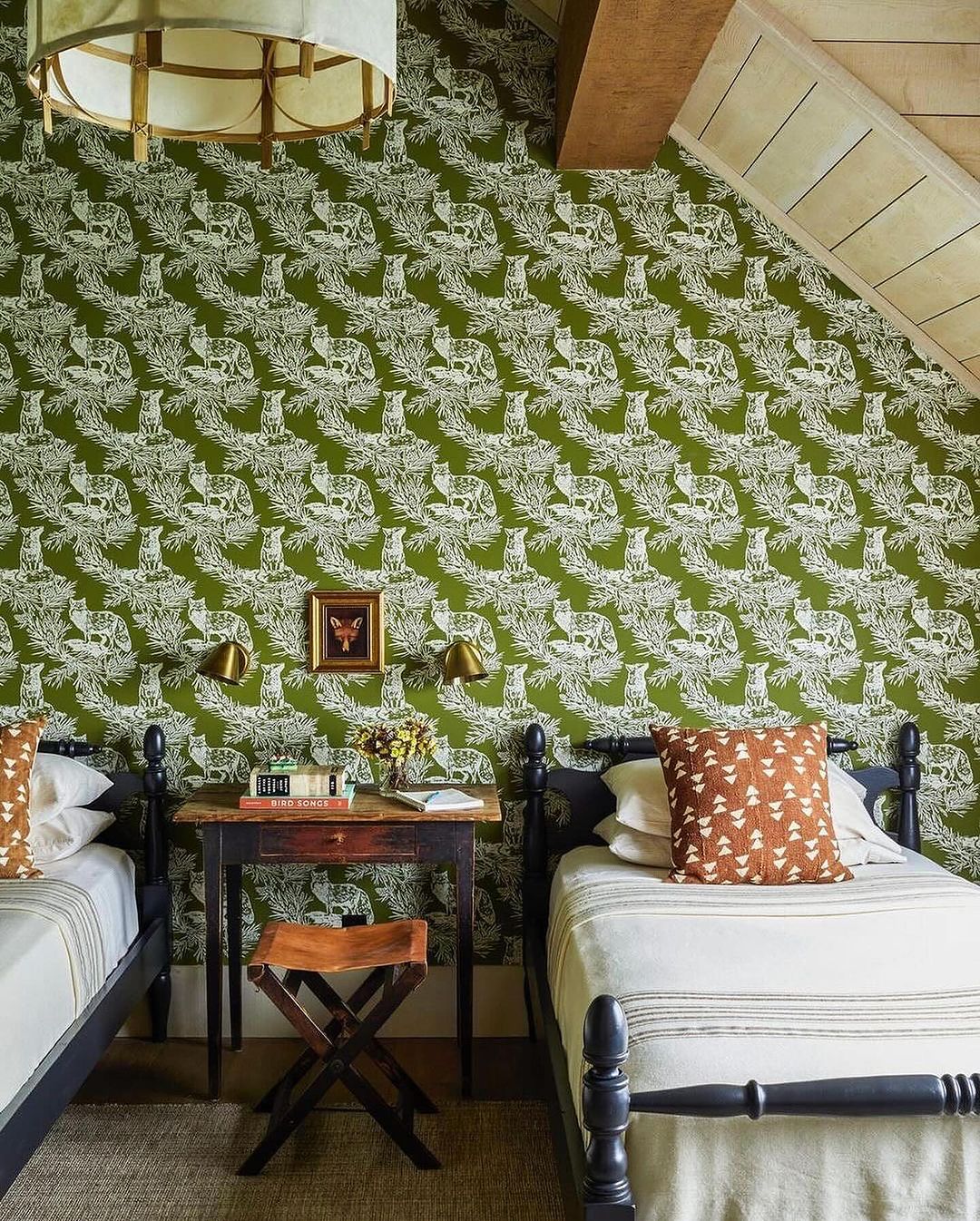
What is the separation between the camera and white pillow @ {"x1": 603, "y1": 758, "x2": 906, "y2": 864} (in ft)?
10.6

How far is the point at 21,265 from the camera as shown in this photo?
11.8ft

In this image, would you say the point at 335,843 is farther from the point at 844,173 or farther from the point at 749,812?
the point at 844,173

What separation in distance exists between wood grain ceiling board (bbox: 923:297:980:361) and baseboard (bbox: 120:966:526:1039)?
96.6 inches

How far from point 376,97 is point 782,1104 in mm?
1745

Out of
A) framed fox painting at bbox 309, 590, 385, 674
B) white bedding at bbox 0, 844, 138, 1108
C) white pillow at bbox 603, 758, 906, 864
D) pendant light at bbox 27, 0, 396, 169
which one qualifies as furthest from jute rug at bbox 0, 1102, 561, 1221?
pendant light at bbox 27, 0, 396, 169

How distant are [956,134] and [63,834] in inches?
122

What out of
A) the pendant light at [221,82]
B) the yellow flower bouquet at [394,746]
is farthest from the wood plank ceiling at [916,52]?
the yellow flower bouquet at [394,746]

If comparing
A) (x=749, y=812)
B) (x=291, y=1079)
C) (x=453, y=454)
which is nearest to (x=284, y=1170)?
(x=291, y=1079)

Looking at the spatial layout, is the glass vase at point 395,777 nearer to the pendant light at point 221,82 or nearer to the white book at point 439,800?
the white book at point 439,800

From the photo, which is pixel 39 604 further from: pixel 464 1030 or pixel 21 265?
pixel 464 1030

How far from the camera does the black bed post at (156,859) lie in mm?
3484

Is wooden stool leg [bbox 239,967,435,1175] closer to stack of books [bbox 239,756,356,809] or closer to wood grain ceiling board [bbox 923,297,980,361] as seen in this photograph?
stack of books [bbox 239,756,356,809]

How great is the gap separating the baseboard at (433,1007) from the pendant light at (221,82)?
265 centimetres

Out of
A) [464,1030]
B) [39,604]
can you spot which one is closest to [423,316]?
[39,604]
